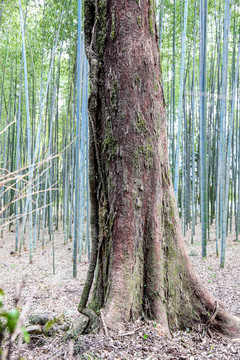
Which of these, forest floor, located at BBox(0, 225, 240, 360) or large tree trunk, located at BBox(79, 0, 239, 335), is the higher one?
large tree trunk, located at BBox(79, 0, 239, 335)

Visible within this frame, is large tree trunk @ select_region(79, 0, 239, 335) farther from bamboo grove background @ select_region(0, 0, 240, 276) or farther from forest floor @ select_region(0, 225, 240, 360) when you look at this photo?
bamboo grove background @ select_region(0, 0, 240, 276)

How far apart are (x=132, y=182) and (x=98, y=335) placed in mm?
707

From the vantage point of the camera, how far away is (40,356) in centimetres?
143

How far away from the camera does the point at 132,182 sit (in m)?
1.55

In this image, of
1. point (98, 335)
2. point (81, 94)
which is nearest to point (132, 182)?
point (98, 335)

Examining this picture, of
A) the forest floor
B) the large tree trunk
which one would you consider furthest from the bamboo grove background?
the large tree trunk

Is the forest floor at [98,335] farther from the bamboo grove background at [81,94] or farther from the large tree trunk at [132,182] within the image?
the bamboo grove background at [81,94]

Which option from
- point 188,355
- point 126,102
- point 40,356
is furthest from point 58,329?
point 126,102

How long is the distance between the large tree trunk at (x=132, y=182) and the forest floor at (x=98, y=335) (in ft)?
0.41

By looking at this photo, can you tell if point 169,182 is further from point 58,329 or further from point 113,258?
point 58,329

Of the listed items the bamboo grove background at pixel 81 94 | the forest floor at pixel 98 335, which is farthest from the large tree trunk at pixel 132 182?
the bamboo grove background at pixel 81 94

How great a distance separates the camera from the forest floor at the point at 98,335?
1.25 meters

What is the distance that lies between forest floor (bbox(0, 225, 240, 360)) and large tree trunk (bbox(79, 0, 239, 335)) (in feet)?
0.41

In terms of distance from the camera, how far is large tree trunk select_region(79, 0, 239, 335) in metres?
1.53
